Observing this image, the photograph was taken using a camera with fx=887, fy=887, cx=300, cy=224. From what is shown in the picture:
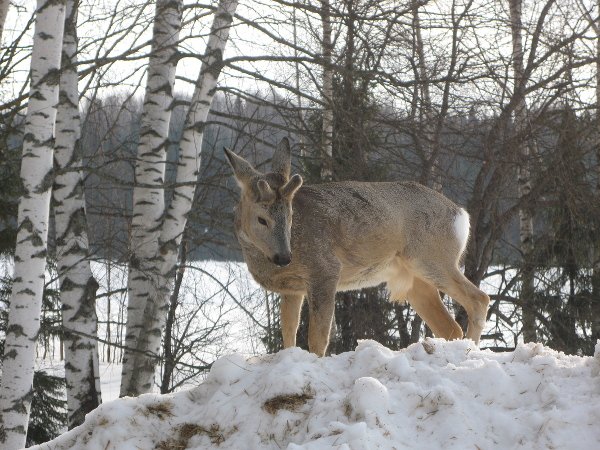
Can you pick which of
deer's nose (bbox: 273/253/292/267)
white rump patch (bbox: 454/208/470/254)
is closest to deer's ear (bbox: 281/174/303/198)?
deer's nose (bbox: 273/253/292/267)

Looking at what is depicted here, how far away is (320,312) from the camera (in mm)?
7230

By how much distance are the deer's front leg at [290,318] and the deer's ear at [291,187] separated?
94cm

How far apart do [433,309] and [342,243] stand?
131 cm

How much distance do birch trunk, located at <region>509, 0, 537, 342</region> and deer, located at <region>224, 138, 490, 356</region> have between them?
6293 millimetres

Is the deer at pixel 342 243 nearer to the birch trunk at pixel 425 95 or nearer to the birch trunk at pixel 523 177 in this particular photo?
the birch trunk at pixel 425 95

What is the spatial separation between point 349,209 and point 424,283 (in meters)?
1.15

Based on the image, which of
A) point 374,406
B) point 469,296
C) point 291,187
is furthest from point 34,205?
point 374,406

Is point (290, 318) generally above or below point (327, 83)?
below

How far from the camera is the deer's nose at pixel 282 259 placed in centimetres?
698

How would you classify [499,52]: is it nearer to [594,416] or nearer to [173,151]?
[594,416]

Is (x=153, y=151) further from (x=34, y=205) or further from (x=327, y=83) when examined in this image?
(x=327, y=83)

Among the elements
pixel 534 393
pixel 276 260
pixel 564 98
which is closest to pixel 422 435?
pixel 534 393

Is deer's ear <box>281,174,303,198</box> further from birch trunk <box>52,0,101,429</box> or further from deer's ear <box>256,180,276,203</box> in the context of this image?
birch trunk <box>52,0,101,429</box>

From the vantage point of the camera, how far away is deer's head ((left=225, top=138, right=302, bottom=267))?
7.12m
